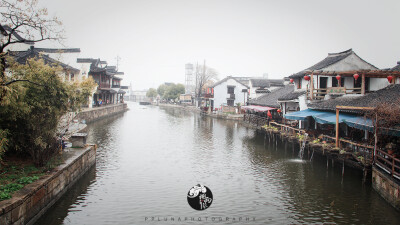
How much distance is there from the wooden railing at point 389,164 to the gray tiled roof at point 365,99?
15.9ft

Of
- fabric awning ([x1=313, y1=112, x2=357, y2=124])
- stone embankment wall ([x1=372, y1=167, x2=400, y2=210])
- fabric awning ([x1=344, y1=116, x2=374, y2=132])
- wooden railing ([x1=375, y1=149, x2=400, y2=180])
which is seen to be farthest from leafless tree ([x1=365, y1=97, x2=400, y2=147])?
fabric awning ([x1=313, y1=112, x2=357, y2=124])

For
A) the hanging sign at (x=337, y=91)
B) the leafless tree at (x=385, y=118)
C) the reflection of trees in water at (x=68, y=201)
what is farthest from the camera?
the hanging sign at (x=337, y=91)

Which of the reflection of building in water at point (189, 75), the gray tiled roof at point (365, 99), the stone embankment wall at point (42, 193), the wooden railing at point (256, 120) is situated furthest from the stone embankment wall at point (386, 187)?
the reflection of building in water at point (189, 75)

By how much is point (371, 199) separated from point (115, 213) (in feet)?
35.8

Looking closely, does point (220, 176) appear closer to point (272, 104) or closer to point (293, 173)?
point (293, 173)

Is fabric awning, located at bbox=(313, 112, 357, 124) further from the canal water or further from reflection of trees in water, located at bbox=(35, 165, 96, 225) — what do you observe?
reflection of trees in water, located at bbox=(35, 165, 96, 225)

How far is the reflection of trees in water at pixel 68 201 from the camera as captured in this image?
10352mm

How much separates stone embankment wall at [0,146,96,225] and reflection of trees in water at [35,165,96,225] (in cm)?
19

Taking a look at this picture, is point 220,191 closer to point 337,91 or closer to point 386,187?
point 386,187

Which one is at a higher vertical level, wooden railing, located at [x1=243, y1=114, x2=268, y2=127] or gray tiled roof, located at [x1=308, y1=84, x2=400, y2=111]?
gray tiled roof, located at [x1=308, y1=84, x2=400, y2=111]

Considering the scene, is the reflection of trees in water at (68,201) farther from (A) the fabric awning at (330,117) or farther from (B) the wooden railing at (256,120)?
(B) the wooden railing at (256,120)

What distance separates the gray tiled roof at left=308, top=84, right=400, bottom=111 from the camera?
17812 mm

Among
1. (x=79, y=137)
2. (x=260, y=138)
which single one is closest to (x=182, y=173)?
(x=79, y=137)

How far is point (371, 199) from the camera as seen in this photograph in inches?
493
